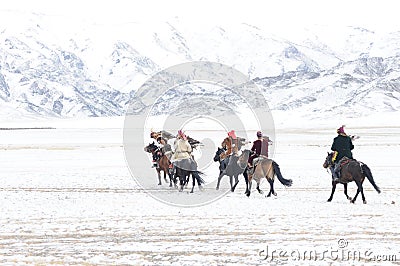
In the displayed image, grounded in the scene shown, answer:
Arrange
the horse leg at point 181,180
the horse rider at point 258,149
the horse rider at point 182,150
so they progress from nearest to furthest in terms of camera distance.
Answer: the horse rider at point 258,149 → the horse rider at point 182,150 → the horse leg at point 181,180

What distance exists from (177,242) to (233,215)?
3004mm

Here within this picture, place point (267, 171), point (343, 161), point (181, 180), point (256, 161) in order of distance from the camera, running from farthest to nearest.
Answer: point (181, 180), point (256, 161), point (267, 171), point (343, 161)

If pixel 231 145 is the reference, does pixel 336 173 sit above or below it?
below

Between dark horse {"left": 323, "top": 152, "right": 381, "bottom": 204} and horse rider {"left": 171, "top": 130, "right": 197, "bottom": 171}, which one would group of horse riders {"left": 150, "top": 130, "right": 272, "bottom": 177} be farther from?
dark horse {"left": 323, "top": 152, "right": 381, "bottom": 204}

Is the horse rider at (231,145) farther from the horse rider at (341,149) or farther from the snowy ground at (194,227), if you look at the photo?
the horse rider at (341,149)

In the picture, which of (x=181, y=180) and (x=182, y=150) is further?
(x=181, y=180)

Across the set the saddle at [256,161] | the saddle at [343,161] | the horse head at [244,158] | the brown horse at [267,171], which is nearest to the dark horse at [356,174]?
the saddle at [343,161]

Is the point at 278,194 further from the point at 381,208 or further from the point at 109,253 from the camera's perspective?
the point at 109,253


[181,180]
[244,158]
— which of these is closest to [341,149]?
[244,158]

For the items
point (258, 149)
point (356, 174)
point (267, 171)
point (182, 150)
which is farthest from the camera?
point (182, 150)

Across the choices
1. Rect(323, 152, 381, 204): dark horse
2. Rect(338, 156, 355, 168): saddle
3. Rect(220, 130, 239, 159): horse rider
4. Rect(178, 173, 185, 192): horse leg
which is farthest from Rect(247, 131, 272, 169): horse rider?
Rect(323, 152, 381, 204): dark horse

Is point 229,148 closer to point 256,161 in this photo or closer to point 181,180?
point 256,161

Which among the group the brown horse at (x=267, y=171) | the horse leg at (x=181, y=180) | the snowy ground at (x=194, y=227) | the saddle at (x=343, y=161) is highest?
the saddle at (x=343, y=161)

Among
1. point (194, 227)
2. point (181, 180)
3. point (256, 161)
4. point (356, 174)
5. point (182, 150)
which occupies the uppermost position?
point (182, 150)
